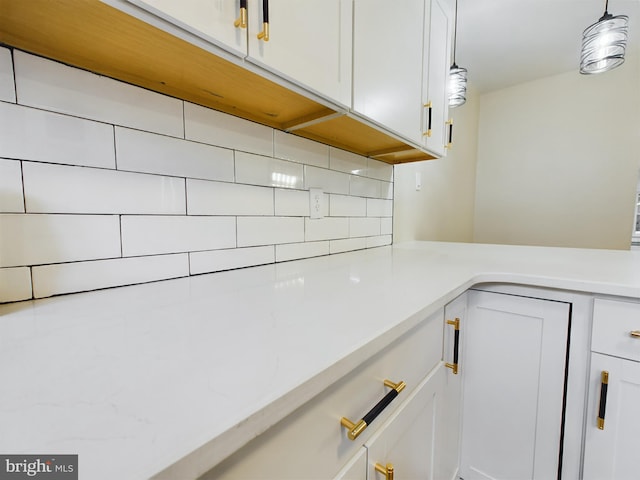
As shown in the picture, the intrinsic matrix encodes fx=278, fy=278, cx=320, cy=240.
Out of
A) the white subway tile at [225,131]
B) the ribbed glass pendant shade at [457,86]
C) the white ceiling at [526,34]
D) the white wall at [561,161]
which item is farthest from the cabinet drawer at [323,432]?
the white wall at [561,161]

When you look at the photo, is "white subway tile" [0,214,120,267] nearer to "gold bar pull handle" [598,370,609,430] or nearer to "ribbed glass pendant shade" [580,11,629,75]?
"gold bar pull handle" [598,370,609,430]

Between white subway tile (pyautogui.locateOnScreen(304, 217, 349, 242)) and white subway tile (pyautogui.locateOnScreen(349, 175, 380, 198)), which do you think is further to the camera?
white subway tile (pyautogui.locateOnScreen(349, 175, 380, 198))

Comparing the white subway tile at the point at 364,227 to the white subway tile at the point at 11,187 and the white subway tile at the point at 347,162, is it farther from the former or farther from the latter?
the white subway tile at the point at 11,187

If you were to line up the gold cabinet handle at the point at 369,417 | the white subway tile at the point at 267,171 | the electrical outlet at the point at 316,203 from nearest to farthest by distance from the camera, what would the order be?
1. the gold cabinet handle at the point at 369,417
2. the white subway tile at the point at 267,171
3. the electrical outlet at the point at 316,203

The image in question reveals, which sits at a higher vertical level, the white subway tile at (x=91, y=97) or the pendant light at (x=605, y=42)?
the pendant light at (x=605, y=42)

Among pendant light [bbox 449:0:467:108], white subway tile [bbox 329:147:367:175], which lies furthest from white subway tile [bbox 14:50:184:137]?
pendant light [bbox 449:0:467:108]

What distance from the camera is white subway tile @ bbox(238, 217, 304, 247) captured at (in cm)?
89

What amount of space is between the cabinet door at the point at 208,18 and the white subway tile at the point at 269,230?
1.54 ft

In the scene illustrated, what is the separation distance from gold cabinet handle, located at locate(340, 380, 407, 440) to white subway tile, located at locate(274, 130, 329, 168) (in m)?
0.78

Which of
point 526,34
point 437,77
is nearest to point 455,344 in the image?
point 437,77

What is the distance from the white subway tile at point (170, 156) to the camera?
65 centimetres

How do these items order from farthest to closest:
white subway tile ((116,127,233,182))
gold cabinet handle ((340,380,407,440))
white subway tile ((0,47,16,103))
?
white subway tile ((116,127,233,182)) → white subway tile ((0,47,16,103)) → gold cabinet handle ((340,380,407,440))

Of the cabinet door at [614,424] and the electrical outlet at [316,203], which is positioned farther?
the electrical outlet at [316,203]

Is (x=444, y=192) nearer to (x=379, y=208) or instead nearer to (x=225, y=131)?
(x=379, y=208)
